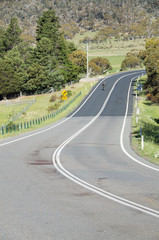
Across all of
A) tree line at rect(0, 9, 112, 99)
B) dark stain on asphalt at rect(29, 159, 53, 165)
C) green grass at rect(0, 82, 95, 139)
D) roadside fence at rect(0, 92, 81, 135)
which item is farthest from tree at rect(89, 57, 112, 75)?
dark stain on asphalt at rect(29, 159, 53, 165)

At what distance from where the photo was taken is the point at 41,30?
9862 cm

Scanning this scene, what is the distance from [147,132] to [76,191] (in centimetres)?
2234

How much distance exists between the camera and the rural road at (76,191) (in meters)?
7.80

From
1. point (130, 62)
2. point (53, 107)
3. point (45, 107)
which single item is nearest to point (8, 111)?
point (45, 107)

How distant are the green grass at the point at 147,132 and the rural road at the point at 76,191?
0.82 meters

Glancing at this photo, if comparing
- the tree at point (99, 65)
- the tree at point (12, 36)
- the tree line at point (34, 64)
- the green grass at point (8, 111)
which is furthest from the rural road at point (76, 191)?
the tree at point (99, 65)

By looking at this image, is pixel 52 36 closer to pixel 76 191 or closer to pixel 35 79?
pixel 35 79

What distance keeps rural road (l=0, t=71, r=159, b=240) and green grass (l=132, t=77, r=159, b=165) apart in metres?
0.82

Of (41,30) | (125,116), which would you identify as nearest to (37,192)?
(125,116)

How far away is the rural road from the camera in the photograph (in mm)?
7800

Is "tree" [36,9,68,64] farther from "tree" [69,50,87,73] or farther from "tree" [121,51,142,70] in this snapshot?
"tree" [121,51,142,70]

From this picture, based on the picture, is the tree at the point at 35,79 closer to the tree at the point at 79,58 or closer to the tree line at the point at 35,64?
the tree line at the point at 35,64

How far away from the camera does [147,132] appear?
107 ft

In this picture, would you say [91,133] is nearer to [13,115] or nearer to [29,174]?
[29,174]
